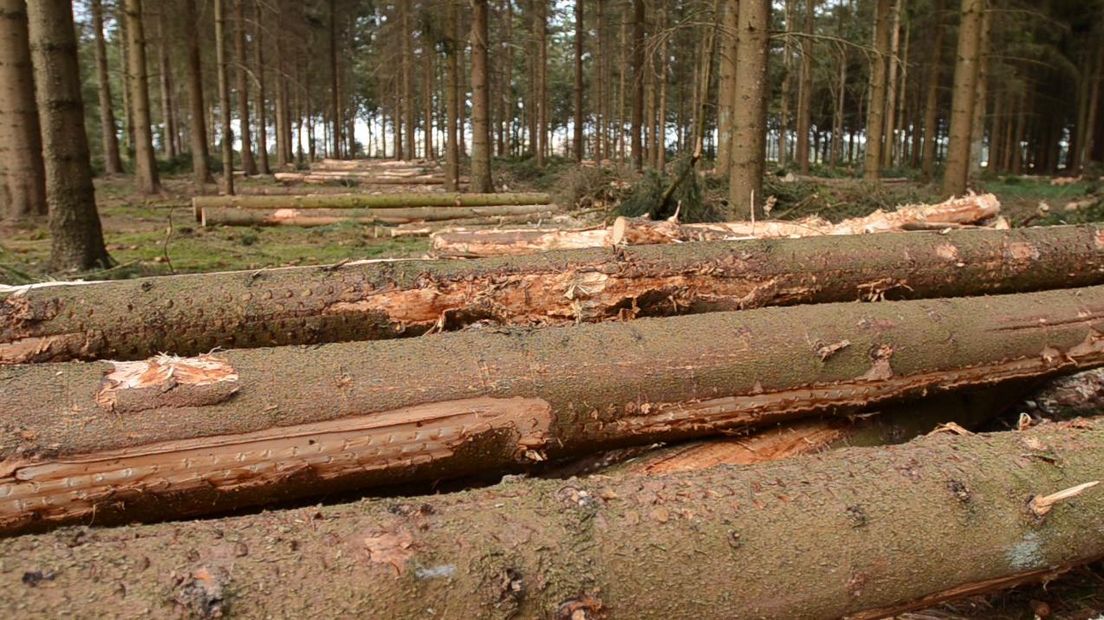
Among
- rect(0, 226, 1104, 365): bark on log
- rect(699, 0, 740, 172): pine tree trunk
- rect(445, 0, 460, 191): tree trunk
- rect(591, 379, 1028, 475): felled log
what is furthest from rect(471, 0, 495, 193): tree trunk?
rect(591, 379, 1028, 475): felled log

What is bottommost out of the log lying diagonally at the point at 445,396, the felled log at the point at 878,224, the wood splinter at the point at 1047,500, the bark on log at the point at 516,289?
the wood splinter at the point at 1047,500

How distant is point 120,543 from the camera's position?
175 centimetres

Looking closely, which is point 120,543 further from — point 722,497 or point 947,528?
point 947,528

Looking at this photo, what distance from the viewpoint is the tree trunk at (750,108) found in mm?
7039

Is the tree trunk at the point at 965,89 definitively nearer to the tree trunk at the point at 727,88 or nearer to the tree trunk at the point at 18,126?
the tree trunk at the point at 727,88

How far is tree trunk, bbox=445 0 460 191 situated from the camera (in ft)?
45.6

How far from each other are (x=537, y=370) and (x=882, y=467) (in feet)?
3.74

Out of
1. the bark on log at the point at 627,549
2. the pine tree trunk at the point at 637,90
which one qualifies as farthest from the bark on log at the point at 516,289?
the pine tree trunk at the point at 637,90

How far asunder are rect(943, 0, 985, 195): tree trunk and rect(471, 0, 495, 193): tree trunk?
24.1 ft

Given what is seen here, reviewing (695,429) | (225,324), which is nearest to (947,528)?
(695,429)

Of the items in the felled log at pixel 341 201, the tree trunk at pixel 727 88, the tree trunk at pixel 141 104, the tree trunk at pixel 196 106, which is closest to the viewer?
the felled log at pixel 341 201

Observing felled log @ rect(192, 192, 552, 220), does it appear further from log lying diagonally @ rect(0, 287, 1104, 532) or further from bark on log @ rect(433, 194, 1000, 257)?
log lying diagonally @ rect(0, 287, 1104, 532)

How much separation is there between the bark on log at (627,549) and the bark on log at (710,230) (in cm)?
177

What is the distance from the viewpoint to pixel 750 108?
723cm
